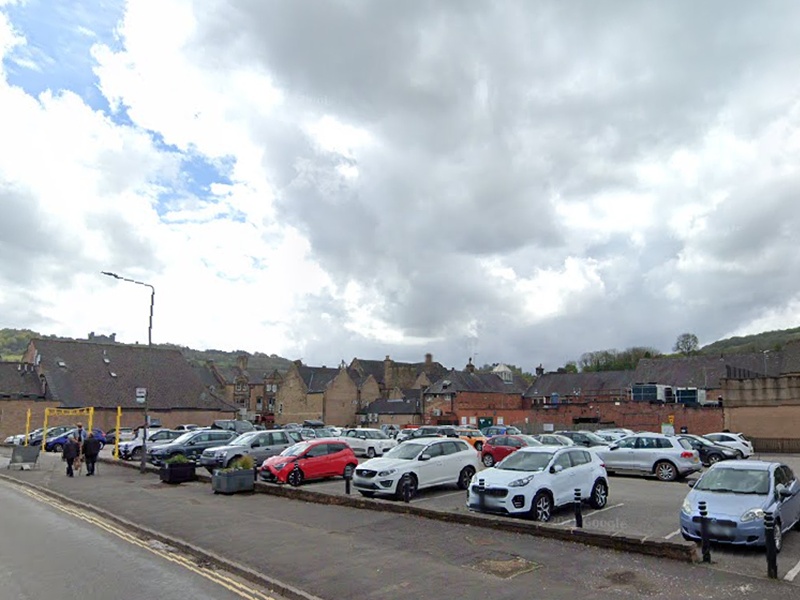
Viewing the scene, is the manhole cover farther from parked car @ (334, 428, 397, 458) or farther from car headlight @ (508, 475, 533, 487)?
parked car @ (334, 428, 397, 458)

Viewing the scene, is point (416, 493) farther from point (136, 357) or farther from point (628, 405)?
point (136, 357)

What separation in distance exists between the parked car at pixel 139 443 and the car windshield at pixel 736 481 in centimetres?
2807

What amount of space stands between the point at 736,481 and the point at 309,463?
45.3 feet

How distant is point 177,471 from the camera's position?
74.4 ft

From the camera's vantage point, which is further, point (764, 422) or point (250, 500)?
point (764, 422)

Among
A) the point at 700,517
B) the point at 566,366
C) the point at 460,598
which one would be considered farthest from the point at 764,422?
the point at 566,366

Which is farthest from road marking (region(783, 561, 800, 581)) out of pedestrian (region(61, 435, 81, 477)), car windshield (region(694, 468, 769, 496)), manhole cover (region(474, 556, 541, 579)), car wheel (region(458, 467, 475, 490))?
pedestrian (region(61, 435, 81, 477))

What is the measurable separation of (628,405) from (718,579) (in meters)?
47.9

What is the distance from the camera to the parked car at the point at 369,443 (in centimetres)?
3456

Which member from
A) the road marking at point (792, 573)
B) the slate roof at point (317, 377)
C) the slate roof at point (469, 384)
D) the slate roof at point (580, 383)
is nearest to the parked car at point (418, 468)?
the road marking at point (792, 573)

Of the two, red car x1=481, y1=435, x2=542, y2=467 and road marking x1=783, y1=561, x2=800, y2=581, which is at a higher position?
red car x1=481, y1=435, x2=542, y2=467

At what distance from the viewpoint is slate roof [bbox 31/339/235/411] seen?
185 feet

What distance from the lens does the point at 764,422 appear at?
151 ft

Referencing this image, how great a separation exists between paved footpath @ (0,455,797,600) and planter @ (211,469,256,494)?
2440 millimetres
